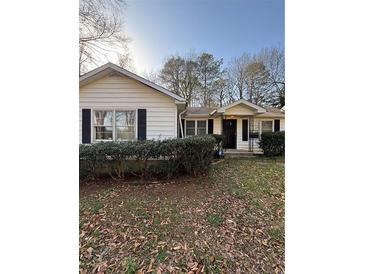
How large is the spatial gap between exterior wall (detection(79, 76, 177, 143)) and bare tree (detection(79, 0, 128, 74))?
753 mm

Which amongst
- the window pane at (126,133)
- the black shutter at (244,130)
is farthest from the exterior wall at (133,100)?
the black shutter at (244,130)

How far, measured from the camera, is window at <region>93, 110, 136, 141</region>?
20.7 feet

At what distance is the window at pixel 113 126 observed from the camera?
20.7 ft

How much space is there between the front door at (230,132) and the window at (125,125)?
741 centimetres

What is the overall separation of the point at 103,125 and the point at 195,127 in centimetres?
721

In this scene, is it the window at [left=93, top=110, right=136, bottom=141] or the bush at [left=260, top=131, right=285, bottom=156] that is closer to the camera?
the window at [left=93, top=110, right=136, bottom=141]

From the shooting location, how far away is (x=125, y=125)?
21.0ft

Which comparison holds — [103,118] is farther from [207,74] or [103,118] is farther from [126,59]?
[207,74]

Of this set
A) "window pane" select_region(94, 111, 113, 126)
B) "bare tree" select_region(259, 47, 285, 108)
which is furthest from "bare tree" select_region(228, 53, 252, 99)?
"window pane" select_region(94, 111, 113, 126)

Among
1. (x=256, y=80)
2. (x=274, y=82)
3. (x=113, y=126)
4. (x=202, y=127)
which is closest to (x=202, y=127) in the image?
(x=202, y=127)

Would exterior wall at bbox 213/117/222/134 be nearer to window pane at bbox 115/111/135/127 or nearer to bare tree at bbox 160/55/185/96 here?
bare tree at bbox 160/55/185/96

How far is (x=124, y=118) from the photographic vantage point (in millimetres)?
6398
